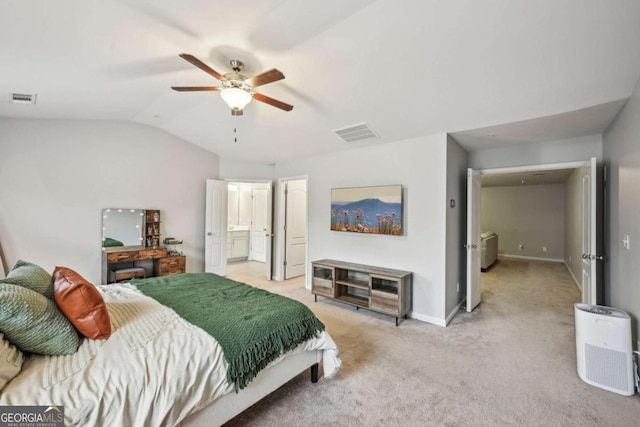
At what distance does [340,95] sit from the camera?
2.98 m

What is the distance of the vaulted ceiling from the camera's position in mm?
1873

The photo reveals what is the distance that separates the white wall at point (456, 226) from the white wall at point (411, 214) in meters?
0.14

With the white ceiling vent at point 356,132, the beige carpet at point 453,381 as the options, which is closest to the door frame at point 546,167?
the beige carpet at point 453,381

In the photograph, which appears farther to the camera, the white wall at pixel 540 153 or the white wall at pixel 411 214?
the white wall at pixel 411 214

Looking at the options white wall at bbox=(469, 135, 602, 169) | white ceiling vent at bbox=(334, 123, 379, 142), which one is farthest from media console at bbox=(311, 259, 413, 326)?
white wall at bbox=(469, 135, 602, 169)

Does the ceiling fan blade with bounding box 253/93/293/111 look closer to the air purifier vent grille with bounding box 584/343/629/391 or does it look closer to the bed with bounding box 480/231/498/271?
the air purifier vent grille with bounding box 584/343/629/391

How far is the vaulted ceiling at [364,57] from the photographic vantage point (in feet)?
6.15

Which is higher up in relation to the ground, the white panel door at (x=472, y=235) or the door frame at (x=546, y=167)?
the door frame at (x=546, y=167)

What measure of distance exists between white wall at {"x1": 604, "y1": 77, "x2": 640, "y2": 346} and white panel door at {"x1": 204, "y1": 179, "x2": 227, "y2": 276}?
5346 mm

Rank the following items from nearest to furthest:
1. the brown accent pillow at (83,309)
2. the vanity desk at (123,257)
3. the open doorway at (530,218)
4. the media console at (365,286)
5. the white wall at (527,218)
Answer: the brown accent pillow at (83,309) → the media console at (365,286) → the vanity desk at (123,257) → the open doorway at (530,218) → the white wall at (527,218)

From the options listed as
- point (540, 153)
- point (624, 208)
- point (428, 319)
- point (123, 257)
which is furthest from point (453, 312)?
point (123, 257)

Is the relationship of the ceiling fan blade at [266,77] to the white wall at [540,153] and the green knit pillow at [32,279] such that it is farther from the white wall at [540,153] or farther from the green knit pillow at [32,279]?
the white wall at [540,153]

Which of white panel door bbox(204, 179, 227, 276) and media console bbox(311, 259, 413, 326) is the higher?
white panel door bbox(204, 179, 227, 276)

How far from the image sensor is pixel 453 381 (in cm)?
229
